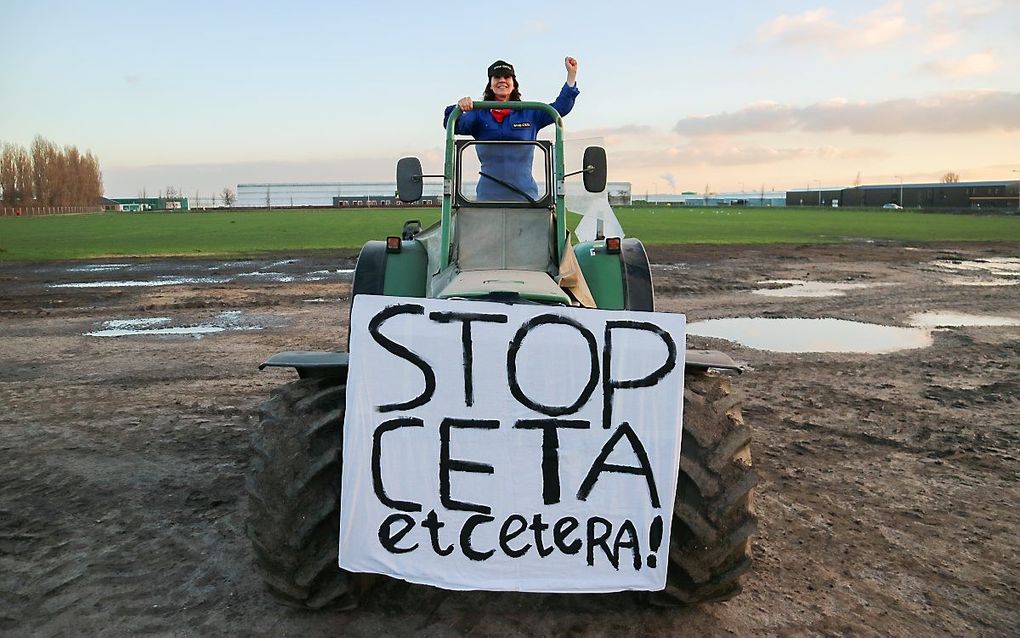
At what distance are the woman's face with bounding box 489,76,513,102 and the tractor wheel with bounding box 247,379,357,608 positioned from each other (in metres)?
2.52

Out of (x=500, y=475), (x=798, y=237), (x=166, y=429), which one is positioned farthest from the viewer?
(x=798, y=237)

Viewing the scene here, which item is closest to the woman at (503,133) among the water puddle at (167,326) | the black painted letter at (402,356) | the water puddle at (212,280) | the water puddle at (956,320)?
the black painted letter at (402,356)

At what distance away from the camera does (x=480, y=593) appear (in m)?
3.72

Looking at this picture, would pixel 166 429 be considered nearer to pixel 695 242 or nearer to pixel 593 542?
pixel 593 542

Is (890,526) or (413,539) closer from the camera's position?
(413,539)

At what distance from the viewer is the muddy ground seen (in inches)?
139

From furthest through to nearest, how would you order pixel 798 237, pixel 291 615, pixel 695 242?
1. pixel 798 237
2. pixel 695 242
3. pixel 291 615

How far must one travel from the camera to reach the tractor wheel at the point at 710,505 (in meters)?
3.21

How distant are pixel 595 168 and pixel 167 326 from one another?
8.12 m

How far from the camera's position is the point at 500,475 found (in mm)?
3180

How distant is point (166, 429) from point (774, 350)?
20.2ft

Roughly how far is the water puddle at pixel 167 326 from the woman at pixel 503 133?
20.9ft

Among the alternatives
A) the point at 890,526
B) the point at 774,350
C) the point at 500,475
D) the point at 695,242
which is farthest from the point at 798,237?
the point at 500,475

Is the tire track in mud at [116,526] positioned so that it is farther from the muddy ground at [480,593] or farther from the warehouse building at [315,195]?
the warehouse building at [315,195]
